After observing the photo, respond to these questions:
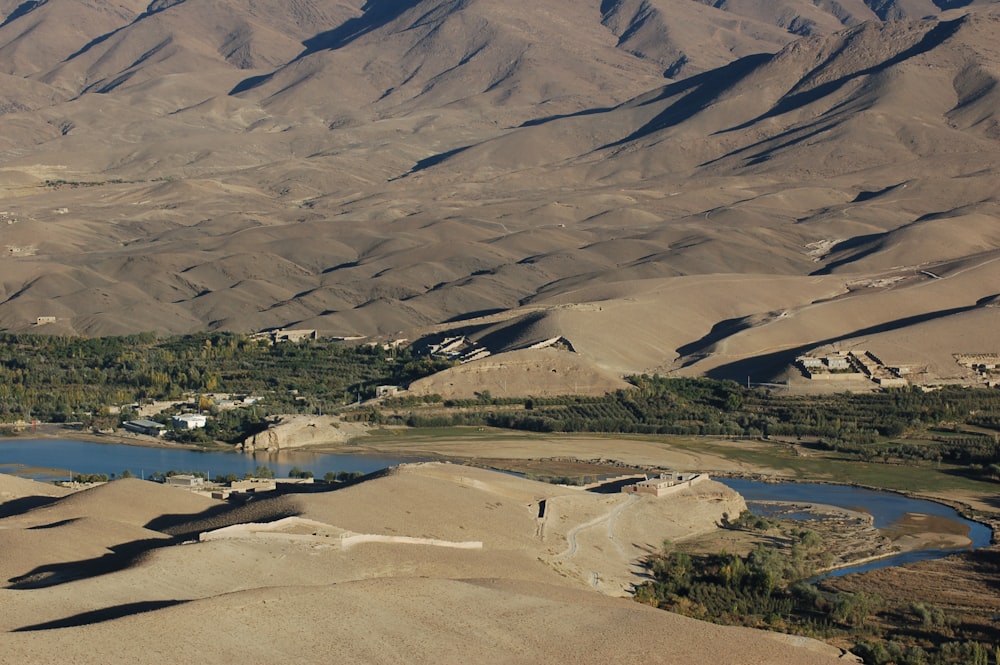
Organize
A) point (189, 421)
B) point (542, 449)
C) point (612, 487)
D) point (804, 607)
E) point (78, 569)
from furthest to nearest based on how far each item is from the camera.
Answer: point (189, 421) → point (542, 449) → point (612, 487) → point (804, 607) → point (78, 569)

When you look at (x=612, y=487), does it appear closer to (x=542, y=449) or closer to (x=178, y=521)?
(x=542, y=449)

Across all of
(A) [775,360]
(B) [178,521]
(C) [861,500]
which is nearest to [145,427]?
(C) [861,500]

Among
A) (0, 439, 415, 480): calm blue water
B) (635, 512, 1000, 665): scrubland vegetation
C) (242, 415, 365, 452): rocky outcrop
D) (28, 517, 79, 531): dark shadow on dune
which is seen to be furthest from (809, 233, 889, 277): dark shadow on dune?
(28, 517, 79, 531): dark shadow on dune

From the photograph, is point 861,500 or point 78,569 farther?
point 861,500

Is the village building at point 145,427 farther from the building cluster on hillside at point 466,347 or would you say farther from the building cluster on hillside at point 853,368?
the building cluster on hillside at point 853,368

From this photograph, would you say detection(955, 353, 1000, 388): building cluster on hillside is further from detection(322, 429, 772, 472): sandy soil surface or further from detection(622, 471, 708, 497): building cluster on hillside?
detection(622, 471, 708, 497): building cluster on hillside

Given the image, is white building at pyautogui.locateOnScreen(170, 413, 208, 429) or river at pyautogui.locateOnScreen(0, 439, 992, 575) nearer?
river at pyautogui.locateOnScreen(0, 439, 992, 575)
